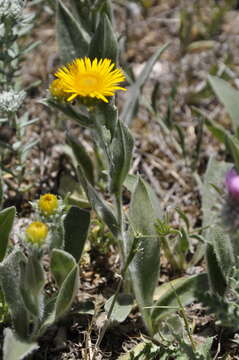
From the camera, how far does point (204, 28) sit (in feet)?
16.5

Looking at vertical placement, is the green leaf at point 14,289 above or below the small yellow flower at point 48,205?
below

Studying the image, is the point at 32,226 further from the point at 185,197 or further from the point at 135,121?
the point at 135,121

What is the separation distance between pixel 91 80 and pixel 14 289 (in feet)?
3.48

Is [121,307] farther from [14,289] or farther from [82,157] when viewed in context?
[82,157]

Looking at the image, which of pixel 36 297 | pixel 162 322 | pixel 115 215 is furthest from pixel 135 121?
pixel 36 297

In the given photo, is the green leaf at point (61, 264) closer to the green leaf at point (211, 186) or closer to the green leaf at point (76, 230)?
the green leaf at point (76, 230)

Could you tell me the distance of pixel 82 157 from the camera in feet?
11.2

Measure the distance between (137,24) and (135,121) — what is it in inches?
48.1

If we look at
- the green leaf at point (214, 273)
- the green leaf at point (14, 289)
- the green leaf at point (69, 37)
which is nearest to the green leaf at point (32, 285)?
the green leaf at point (14, 289)

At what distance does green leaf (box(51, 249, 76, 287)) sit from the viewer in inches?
103

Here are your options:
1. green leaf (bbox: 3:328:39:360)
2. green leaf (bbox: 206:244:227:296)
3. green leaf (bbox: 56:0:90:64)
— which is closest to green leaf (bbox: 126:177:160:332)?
green leaf (bbox: 206:244:227:296)

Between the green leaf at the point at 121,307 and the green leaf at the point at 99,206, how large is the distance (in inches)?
14.7

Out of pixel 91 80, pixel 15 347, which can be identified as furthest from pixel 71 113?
pixel 15 347

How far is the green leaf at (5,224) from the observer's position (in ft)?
9.07
